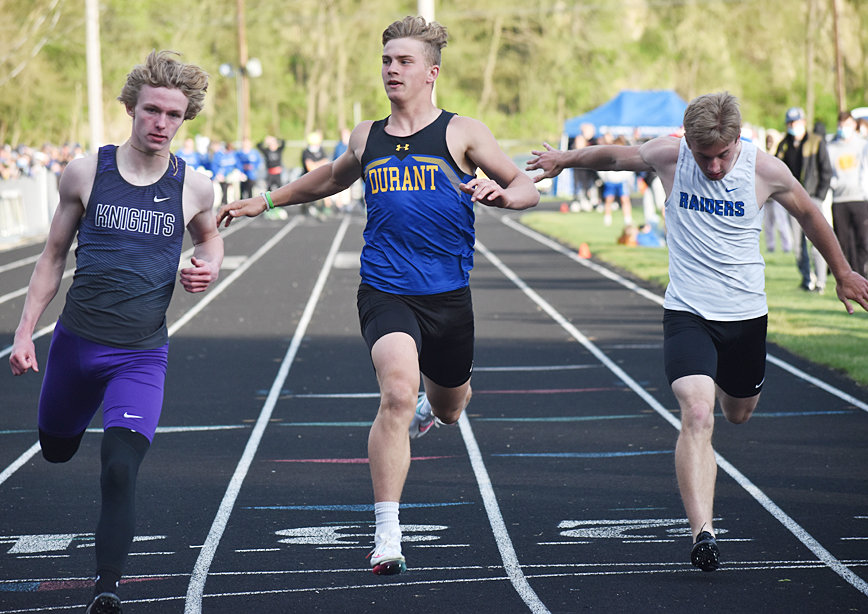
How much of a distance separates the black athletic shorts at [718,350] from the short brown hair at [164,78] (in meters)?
2.13

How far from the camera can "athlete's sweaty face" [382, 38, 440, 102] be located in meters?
5.79

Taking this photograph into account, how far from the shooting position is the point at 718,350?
625cm

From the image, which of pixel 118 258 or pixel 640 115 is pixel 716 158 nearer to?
pixel 118 258

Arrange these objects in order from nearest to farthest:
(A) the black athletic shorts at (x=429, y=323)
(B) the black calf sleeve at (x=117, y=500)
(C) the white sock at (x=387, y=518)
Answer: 1. (B) the black calf sleeve at (x=117, y=500)
2. (C) the white sock at (x=387, y=518)
3. (A) the black athletic shorts at (x=429, y=323)

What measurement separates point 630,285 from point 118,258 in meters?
14.4

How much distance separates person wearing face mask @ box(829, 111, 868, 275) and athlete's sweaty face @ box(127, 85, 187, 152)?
36.1 ft

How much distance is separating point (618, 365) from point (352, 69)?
210 feet

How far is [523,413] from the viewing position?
10430mm

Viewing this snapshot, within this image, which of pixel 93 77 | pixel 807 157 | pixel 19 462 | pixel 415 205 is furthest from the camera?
pixel 93 77

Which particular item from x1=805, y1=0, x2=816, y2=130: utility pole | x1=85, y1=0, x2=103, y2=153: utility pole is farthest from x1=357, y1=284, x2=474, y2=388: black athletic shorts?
x1=805, y1=0, x2=816, y2=130: utility pole

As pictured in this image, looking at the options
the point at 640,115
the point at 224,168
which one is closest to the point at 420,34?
the point at 224,168

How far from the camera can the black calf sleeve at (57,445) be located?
18.1 feet

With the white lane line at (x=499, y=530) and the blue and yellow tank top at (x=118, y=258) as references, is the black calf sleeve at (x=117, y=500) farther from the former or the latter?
the white lane line at (x=499, y=530)

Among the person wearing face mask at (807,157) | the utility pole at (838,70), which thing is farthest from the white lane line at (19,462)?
the utility pole at (838,70)
